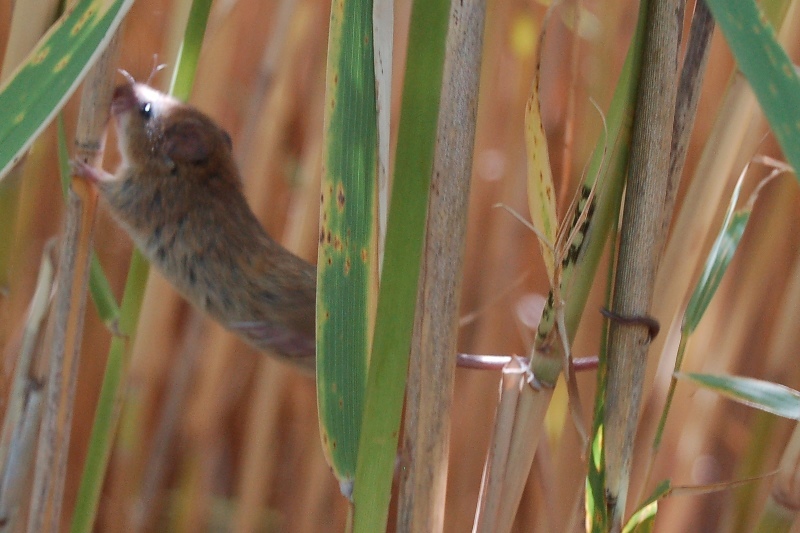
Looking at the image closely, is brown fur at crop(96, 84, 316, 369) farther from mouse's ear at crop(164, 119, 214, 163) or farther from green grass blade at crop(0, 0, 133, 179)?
green grass blade at crop(0, 0, 133, 179)

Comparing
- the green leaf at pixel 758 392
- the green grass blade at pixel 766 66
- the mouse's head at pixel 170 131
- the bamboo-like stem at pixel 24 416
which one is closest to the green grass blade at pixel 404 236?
the green grass blade at pixel 766 66

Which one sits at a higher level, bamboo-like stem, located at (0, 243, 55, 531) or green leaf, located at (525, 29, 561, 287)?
green leaf, located at (525, 29, 561, 287)

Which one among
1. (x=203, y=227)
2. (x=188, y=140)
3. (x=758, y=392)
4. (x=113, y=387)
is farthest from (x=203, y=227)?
(x=758, y=392)

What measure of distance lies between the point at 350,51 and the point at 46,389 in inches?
21.8

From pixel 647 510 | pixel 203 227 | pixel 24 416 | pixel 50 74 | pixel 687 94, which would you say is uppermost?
pixel 687 94

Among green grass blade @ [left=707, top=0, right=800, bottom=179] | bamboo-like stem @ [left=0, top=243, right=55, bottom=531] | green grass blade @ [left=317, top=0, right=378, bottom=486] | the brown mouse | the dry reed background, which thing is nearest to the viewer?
green grass blade @ [left=707, top=0, right=800, bottom=179]

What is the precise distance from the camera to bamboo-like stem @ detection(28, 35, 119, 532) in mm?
763

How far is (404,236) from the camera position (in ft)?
1.44

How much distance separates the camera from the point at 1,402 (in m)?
1.04

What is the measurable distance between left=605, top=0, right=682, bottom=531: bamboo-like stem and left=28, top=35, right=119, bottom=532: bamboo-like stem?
0.51 metres

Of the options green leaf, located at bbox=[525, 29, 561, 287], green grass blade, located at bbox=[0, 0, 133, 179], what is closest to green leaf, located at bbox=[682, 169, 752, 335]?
green leaf, located at bbox=[525, 29, 561, 287]

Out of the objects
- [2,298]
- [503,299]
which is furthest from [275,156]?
[2,298]

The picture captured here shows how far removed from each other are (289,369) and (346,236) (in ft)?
2.95

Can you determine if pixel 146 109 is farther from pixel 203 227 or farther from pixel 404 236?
pixel 404 236
